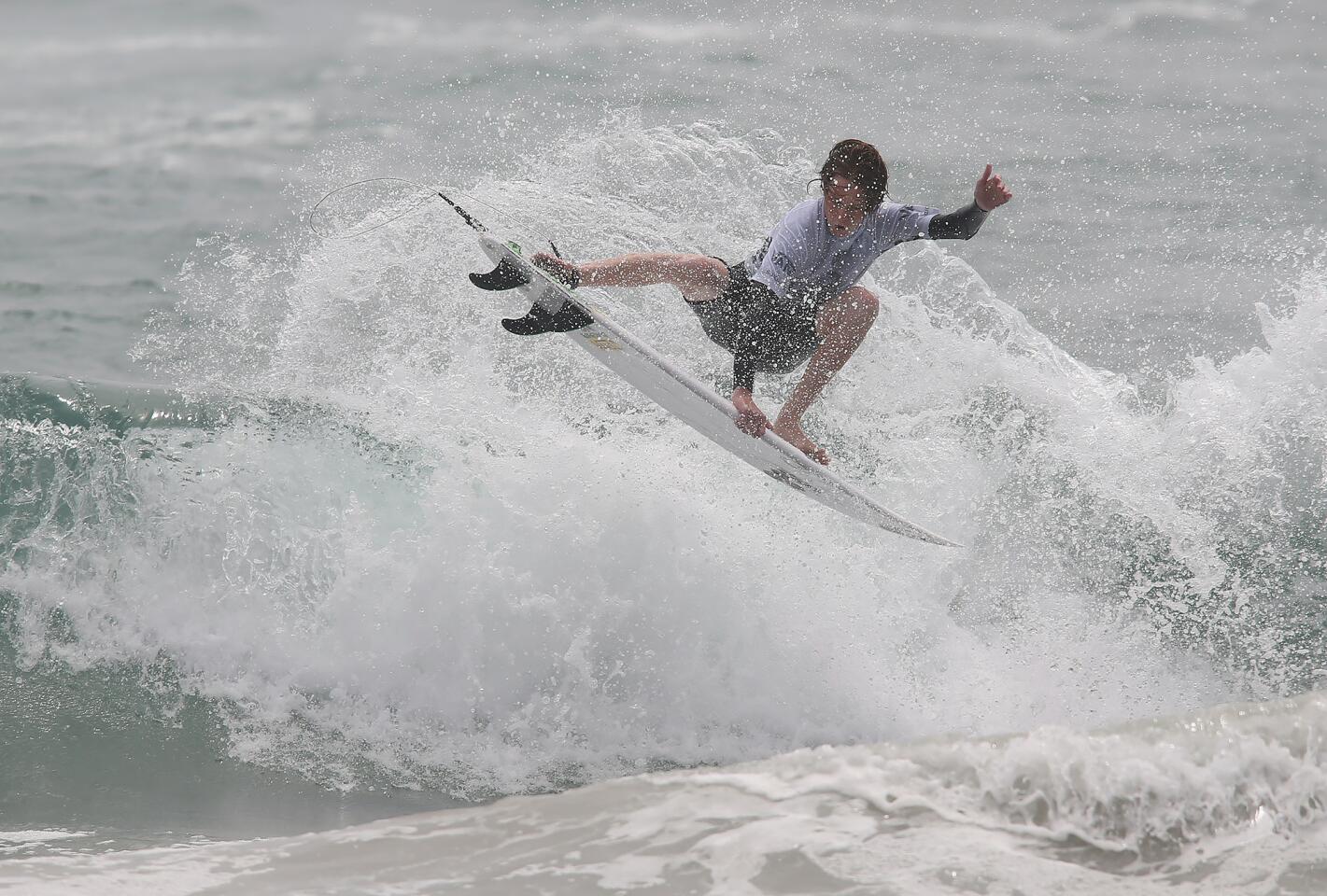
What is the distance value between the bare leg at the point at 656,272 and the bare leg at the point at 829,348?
1.74 ft

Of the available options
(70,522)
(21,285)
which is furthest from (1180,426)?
(21,285)

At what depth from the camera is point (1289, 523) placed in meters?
6.26

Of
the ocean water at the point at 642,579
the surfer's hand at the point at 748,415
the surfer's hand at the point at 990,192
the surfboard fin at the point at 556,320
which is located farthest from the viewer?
the surfer's hand at the point at 748,415

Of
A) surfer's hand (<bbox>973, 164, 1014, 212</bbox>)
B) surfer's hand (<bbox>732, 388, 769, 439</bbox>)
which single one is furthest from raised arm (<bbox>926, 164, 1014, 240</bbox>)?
surfer's hand (<bbox>732, 388, 769, 439</bbox>)

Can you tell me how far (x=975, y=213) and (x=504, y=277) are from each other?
2.01 m

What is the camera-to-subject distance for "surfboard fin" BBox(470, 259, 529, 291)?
16.1 ft

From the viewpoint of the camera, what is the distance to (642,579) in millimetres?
5602

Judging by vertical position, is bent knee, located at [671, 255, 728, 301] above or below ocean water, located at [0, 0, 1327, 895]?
above

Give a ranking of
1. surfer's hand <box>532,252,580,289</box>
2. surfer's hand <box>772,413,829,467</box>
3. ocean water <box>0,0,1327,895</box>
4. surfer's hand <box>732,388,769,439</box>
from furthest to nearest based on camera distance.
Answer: surfer's hand <box>772,413,829,467</box>
surfer's hand <box>732,388,769,439</box>
surfer's hand <box>532,252,580,289</box>
ocean water <box>0,0,1327,895</box>

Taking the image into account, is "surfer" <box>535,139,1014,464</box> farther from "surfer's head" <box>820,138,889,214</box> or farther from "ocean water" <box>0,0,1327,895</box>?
"ocean water" <box>0,0,1327,895</box>

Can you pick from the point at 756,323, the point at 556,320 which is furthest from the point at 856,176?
the point at 556,320

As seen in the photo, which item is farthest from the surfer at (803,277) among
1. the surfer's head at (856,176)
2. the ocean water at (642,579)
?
the ocean water at (642,579)

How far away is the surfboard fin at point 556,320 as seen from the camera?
200 inches

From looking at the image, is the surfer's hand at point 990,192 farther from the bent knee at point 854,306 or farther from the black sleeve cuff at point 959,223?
the bent knee at point 854,306
